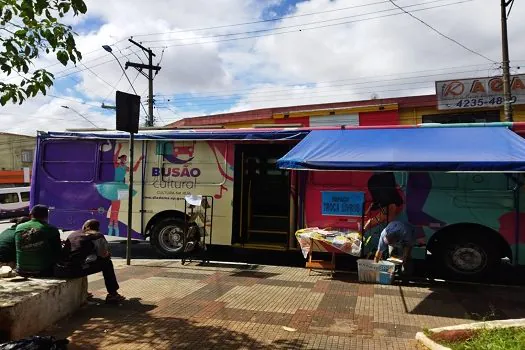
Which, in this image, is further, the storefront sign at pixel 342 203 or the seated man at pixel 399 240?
the storefront sign at pixel 342 203

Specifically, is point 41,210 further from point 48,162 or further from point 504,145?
point 504,145

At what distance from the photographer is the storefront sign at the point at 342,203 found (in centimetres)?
898

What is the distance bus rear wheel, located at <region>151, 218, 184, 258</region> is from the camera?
10.6 metres

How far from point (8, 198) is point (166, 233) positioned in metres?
20.5

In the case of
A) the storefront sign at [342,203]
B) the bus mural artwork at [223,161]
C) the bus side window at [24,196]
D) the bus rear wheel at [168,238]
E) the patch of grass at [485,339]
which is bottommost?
the patch of grass at [485,339]

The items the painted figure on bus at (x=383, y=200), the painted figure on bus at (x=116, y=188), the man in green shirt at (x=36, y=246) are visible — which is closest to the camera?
the man in green shirt at (x=36, y=246)

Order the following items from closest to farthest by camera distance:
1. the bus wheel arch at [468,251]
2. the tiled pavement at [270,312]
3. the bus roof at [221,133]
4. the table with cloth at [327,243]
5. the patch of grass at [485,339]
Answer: the patch of grass at [485,339], the tiled pavement at [270,312], the bus wheel arch at [468,251], the table with cloth at [327,243], the bus roof at [221,133]

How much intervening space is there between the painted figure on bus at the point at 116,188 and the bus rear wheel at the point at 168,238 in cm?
84

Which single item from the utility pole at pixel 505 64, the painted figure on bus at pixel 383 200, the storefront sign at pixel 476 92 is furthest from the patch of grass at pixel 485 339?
the storefront sign at pixel 476 92

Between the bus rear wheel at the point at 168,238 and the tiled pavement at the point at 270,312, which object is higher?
the bus rear wheel at the point at 168,238

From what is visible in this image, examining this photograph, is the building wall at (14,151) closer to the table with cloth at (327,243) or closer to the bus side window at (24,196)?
the bus side window at (24,196)

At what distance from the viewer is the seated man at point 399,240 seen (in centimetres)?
792

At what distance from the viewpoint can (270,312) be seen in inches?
251

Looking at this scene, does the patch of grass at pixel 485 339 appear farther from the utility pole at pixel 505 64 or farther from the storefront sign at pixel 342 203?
the utility pole at pixel 505 64
